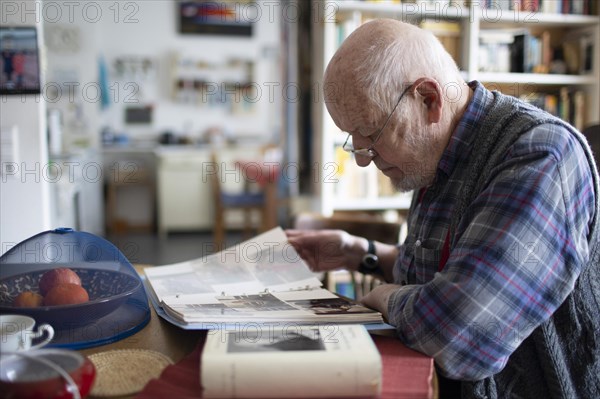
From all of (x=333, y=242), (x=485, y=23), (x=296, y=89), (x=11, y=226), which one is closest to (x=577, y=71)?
(x=485, y=23)

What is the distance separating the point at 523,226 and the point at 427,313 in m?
0.19

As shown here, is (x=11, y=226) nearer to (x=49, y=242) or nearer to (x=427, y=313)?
(x=49, y=242)

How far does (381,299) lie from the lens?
0.99m

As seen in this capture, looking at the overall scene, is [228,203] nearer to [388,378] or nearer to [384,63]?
[384,63]

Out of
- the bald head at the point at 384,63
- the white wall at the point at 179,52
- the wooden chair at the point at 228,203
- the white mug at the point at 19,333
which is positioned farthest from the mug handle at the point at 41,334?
the white wall at the point at 179,52

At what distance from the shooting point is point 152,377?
762 millimetres

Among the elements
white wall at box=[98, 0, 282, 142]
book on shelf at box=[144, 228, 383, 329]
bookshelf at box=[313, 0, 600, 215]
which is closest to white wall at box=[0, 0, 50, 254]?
book on shelf at box=[144, 228, 383, 329]

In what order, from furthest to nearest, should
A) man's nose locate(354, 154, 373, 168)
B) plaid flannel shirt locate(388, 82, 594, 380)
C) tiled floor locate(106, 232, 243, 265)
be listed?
tiled floor locate(106, 232, 243, 265) → man's nose locate(354, 154, 373, 168) → plaid flannel shirt locate(388, 82, 594, 380)

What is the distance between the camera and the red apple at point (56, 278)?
91 centimetres

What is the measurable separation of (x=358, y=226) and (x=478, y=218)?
39.9 inches

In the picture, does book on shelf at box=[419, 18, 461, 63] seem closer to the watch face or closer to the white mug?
the watch face

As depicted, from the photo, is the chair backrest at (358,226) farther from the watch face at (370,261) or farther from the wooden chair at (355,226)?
the watch face at (370,261)

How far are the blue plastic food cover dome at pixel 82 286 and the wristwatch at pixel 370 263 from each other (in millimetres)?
595

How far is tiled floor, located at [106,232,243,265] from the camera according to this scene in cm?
462
